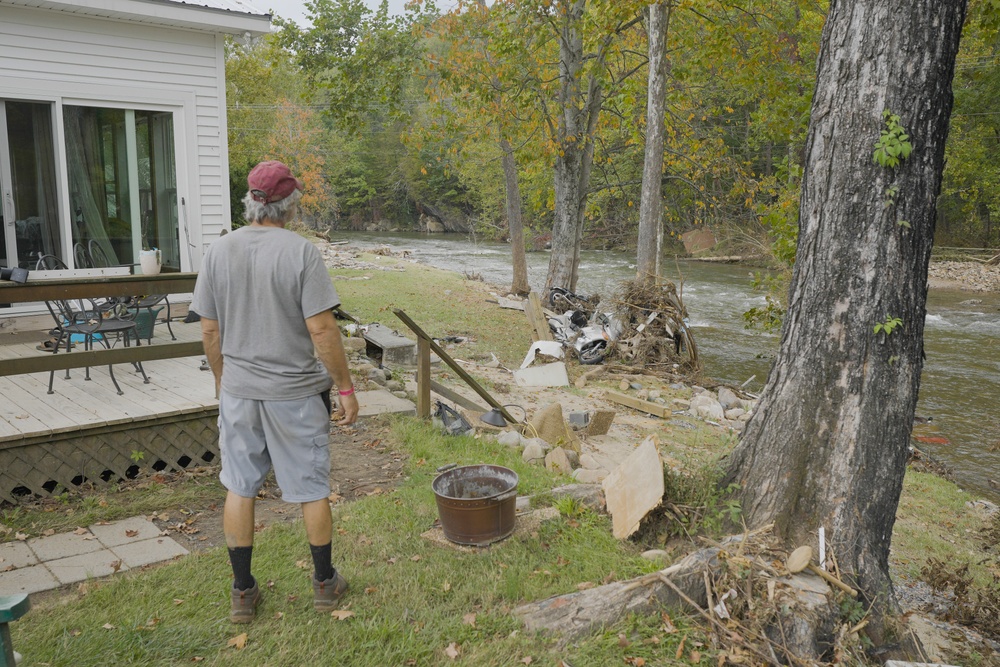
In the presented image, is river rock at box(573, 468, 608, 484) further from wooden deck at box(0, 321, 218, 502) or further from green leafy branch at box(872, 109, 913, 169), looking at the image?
green leafy branch at box(872, 109, 913, 169)

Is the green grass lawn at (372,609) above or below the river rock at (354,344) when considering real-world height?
below

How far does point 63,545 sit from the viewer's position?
4289 millimetres

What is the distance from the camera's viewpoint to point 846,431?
3756mm

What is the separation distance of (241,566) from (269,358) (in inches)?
37.1

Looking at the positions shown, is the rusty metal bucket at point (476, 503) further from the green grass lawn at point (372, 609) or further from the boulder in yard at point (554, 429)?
the boulder in yard at point (554, 429)

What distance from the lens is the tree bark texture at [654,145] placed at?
12586 millimetres

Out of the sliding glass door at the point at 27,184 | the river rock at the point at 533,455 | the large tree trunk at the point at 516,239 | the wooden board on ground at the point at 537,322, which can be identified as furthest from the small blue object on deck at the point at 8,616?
the large tree trunk at the point at 516,239

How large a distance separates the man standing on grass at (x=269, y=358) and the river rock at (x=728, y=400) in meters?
7.66

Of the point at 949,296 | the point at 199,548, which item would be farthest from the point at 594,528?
the point at 949,296

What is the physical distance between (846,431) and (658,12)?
1047cm

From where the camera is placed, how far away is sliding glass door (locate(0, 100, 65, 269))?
26.7 feet

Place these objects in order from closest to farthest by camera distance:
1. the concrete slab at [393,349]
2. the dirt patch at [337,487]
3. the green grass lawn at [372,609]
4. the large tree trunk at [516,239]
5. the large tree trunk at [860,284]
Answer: the green grass lawn at [372,609] < the large tree trunk at [860,284] < the dirt patch at [337,487] < the concrete slab at [393,349] < the large tree trunk at [516,239]

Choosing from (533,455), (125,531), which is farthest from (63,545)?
(533,455)

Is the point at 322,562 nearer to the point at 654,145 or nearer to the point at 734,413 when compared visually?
the point at 734,413
